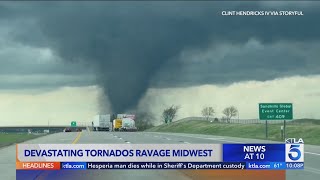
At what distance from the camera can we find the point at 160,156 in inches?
415

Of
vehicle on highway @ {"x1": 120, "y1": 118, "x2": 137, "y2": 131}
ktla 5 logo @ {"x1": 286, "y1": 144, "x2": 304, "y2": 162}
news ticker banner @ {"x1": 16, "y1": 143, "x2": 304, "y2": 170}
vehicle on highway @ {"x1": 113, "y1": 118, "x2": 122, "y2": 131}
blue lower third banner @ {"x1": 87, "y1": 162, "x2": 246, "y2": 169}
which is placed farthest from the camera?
vehicle on highway @ {"x1": 113, "y1": 118, "x2": 122, "y2": 131}

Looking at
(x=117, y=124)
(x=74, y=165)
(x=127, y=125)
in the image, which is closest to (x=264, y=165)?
(x=74, y=165)

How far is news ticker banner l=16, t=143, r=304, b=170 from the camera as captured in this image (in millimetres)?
10414

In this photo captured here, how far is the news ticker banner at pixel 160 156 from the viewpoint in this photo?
34.2ft

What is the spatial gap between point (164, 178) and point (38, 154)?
5250 millimetres

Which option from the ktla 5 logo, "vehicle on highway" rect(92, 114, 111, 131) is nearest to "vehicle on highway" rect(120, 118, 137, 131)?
"vehicle on highway" rect(92, 114, 111, 131)

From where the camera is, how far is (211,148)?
10.5m

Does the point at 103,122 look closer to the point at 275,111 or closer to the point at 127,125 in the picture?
the point at 127,125

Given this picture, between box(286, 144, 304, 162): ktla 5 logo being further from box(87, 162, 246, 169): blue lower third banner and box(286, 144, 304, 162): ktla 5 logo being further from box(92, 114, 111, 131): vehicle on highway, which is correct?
box(92, 114, 111, 131): vehicle on highway

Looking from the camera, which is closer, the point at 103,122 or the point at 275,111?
the point at 275,111

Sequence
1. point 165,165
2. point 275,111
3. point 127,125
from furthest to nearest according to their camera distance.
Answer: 1. point 127,125
2. point 275,111
3. point 165,165

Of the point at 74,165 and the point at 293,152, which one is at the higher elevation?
the point at 293,152

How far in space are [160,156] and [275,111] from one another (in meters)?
49.1

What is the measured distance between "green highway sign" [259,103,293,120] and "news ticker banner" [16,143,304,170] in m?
47.8
